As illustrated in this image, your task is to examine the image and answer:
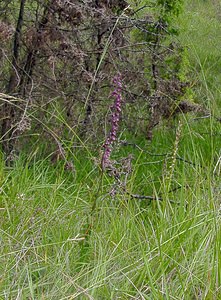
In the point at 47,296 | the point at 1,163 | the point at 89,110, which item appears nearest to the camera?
the point at 47,296

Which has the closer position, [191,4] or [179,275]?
[179,275]

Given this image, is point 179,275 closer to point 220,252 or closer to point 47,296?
point 220,252

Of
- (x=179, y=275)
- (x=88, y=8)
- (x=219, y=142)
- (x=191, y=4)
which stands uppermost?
(x=88, y=8)

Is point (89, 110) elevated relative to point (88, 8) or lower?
lower

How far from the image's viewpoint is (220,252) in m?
2.62

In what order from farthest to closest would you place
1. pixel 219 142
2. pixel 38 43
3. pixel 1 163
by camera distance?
pixel 219 142
pixel 38 43
pixel 1 163

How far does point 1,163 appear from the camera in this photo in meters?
4.02

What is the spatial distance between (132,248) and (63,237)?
385 millimetres

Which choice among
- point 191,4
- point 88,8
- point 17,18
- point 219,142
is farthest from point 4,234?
point 191,4

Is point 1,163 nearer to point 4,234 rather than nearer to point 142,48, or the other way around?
point 4,234

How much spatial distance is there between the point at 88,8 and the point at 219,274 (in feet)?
7.39

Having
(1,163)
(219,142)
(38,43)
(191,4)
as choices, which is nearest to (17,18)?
(38,43)

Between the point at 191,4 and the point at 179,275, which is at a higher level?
the point at 179,275

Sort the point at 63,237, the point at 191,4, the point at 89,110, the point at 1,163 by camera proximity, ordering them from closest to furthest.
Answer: the point at 63,237 < the point at 1,163 < the point at 89,110 < the point at 191,4
